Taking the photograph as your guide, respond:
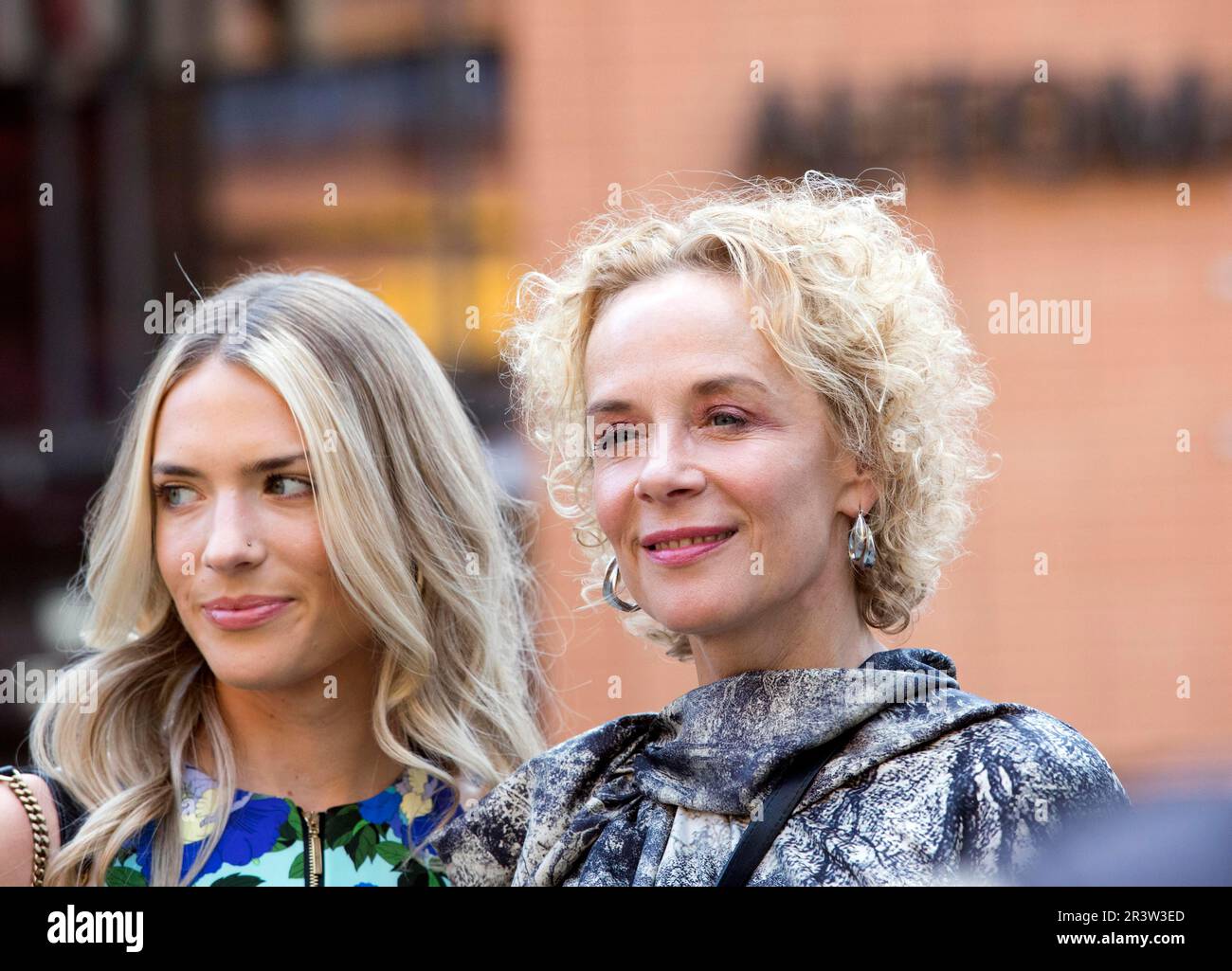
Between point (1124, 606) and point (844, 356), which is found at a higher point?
point (844, 356)

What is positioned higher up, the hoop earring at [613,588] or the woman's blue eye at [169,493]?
the woman's blue eye at [169,493]

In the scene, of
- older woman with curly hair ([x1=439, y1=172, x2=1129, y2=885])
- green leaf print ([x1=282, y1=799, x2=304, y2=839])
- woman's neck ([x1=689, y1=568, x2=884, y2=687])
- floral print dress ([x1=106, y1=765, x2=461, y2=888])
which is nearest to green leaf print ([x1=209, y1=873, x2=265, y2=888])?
floral print dress ([x1=106, y1=765, x2=461, y2=888])

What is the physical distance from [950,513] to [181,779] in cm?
138

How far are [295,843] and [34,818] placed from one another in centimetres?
42

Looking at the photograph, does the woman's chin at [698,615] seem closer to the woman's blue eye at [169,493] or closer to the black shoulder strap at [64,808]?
the woman's blue eye at [169,493]

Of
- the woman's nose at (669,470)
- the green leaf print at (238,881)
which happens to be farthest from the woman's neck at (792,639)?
the green leaf print at (238,881)

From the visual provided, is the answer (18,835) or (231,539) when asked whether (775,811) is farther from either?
(18,835)

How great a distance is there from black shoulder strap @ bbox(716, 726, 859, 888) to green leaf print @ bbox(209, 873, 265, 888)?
91 cm

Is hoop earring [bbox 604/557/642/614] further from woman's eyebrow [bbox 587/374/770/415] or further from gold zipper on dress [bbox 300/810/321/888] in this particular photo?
gold zipper on dress [bbox 300/810/321/888]

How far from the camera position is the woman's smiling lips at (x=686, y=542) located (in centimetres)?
200
